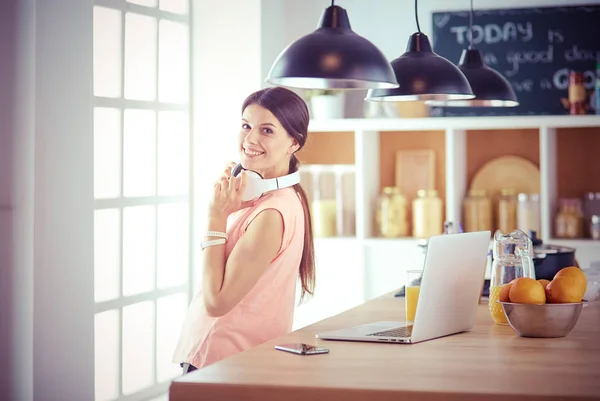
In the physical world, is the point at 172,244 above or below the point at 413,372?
above

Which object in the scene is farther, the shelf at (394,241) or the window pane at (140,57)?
the shelf at (394,241)

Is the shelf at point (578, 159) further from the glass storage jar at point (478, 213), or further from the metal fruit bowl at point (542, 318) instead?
the metal fruit bowl at point (542, 318)

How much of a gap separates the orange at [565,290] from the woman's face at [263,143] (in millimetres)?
864

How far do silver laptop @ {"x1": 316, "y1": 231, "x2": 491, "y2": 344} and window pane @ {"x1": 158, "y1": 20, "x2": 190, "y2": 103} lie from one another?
2.26 metres

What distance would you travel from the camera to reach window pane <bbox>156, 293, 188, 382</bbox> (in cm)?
441

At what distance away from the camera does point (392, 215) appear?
4.89m

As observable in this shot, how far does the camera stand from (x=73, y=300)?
357 cm

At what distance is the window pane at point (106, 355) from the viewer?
3.93 m

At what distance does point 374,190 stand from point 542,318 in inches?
107

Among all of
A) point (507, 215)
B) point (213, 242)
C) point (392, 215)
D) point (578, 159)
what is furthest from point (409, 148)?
point (213, 242)

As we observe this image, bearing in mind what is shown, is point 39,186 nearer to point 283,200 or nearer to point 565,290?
point 283,200

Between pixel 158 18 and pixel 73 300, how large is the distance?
4.86ft

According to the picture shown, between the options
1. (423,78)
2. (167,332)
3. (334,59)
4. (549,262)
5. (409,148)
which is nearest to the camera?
(334,59)

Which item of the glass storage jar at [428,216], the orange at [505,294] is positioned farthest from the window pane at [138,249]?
the orange at [505,294]
